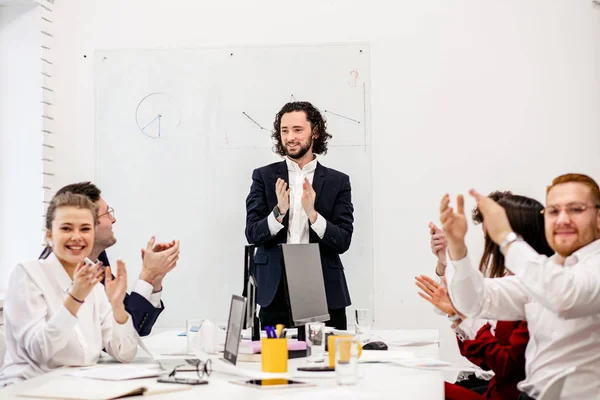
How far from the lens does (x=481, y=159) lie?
5.03 meters

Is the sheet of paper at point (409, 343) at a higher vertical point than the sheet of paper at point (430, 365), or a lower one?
lower

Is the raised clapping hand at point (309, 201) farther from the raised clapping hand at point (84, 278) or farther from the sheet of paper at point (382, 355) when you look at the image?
the raised clapping hand at point (84, 278)

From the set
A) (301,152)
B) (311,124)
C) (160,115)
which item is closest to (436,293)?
(301,152)

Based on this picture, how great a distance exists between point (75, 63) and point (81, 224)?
9.51ft

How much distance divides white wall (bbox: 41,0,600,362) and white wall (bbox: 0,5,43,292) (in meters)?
1.06

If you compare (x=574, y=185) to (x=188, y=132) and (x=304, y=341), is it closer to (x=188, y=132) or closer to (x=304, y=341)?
(x=304, y=341)

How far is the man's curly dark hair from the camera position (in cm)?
455

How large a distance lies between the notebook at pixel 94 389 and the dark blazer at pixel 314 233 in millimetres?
1934

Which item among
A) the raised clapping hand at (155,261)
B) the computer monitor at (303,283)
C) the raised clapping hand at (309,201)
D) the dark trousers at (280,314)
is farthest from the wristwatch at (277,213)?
the raised clapping hand at (155,261)

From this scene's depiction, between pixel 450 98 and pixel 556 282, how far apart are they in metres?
3.11

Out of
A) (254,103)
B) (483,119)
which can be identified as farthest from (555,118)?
(254,103)

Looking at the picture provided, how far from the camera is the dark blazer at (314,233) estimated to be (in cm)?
410

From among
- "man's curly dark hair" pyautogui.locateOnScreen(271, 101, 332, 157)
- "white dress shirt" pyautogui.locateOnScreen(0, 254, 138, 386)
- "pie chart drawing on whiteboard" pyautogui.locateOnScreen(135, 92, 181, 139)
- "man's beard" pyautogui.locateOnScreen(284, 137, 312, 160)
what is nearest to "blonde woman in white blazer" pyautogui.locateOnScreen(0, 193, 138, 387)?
"white dress shirt" pyautogui.locateOnScreen(0, 254, 138, 386)

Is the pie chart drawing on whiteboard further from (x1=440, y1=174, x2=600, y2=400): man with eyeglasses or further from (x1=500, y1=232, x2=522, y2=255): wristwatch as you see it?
(x1=500, y1=232, x2=522, y2=255): wristwatch
